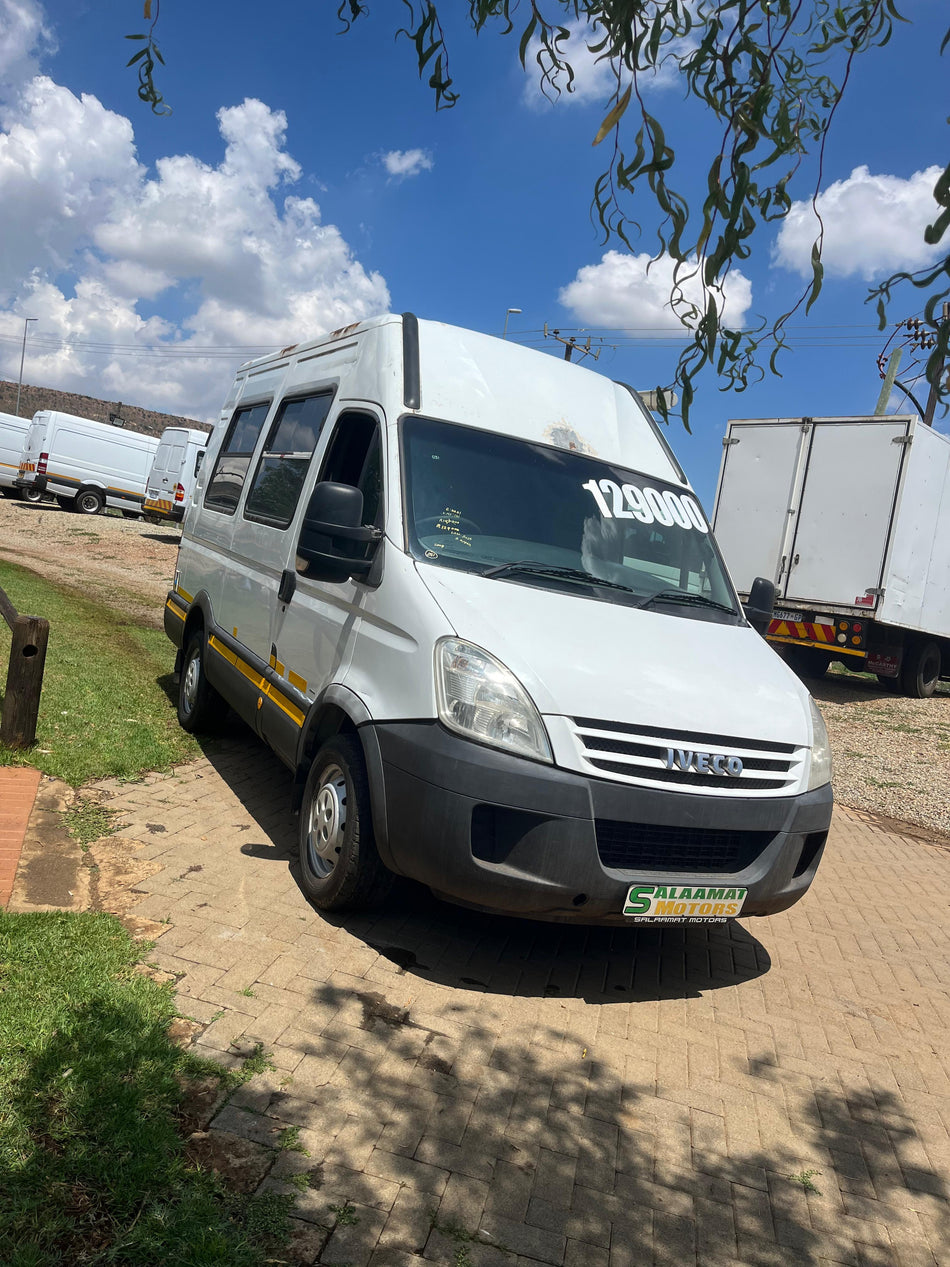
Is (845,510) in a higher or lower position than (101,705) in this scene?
higher

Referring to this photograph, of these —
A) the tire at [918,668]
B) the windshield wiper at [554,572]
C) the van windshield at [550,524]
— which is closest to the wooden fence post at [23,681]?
the van windshield at [550,524]

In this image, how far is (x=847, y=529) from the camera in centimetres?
1401

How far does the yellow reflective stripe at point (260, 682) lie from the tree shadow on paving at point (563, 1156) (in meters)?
1.63

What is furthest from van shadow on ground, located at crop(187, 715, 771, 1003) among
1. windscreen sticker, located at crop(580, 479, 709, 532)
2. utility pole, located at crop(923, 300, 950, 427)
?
utility pole, located at crop(923, 300, 950, 427)

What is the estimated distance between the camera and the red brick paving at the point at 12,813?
14.0 ft

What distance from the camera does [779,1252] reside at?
278 cm

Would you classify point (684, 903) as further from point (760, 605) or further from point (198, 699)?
point (198, 699)

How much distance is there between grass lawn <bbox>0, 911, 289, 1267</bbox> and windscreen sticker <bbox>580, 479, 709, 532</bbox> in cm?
306

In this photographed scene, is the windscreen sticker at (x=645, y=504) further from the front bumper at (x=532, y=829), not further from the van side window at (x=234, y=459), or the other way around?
the van side window at (x=234, y=459)

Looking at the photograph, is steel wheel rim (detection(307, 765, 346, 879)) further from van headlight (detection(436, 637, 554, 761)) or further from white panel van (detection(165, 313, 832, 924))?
van headlight (detection(436, 637, 554, 761))

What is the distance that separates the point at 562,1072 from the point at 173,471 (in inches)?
1045

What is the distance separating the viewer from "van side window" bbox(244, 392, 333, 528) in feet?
18.6

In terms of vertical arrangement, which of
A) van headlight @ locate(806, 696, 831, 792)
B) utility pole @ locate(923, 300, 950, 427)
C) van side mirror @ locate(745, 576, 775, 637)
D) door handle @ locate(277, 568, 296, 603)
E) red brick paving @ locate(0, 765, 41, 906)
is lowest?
red brick paving @ locate(0, 765, 41, 906)

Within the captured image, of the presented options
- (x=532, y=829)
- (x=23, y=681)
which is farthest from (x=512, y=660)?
(x=23, y=681)
